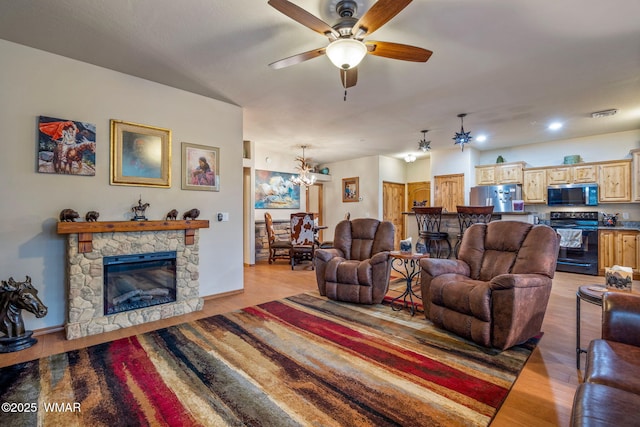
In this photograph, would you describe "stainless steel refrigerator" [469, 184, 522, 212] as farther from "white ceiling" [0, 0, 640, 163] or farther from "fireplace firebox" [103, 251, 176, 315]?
"fireplace firebox" [103, 251, 176, 315]

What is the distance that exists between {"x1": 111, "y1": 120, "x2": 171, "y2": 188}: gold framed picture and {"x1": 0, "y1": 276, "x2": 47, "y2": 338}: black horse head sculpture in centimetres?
120

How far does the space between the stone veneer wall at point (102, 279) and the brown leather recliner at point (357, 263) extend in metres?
1.60

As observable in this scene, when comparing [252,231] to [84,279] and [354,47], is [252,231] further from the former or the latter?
[354,47]

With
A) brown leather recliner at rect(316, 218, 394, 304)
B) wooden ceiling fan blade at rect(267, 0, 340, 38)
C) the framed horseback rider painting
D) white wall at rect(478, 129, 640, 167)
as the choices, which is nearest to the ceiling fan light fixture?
wooden ceiling fan blade at rect(267, 0, 340, 38)

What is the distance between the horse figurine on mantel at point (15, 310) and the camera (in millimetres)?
2453

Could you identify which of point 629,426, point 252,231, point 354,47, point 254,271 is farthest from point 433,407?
point 252,231

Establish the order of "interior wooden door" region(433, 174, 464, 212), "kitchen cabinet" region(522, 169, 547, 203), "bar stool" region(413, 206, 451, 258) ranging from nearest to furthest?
"bar stool" region(413, 206, 451, 258) → "kitchen cabinet" region(522, 169, 547, 203) → "interior wooden door" region(433, 174, 464, 212)

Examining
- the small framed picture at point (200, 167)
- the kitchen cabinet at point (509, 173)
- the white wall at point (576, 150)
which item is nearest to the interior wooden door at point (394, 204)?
the white wall at point (576, 150)

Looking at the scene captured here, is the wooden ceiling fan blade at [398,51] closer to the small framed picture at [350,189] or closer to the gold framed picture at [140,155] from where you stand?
the gold framed picture at [140,155]

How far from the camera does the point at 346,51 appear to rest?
2.10m

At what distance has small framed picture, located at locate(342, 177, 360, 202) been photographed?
8.45m

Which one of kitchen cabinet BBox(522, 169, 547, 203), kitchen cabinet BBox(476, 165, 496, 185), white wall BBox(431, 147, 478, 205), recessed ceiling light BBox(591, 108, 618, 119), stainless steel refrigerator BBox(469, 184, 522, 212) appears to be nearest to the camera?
recessed ceiling light BBox(591, 108, 618, 119)

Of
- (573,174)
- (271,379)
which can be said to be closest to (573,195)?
(573,174)

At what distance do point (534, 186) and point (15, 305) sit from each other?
324 inches
